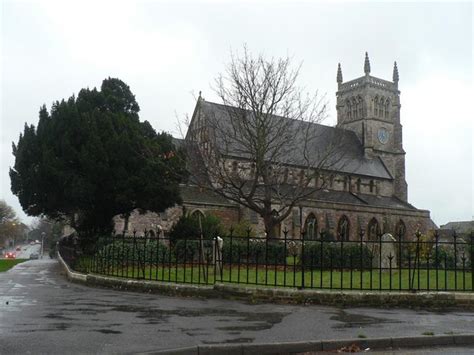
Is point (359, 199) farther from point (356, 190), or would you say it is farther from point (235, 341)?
point (235, 341)

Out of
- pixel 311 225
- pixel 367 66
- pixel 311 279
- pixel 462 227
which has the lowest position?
pixel 311 279

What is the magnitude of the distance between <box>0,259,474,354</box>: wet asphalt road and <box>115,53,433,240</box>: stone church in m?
17.2

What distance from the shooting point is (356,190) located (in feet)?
169

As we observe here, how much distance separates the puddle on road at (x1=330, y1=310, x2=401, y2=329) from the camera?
29.6ft

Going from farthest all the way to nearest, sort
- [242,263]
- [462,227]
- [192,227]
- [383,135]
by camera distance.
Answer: [462,227] → [383,135] → [192,227] → [242,263]

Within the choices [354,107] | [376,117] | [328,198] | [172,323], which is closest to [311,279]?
[172,323]

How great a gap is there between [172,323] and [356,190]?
146ft

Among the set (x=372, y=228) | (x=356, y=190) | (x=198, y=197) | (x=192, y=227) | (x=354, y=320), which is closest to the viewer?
(x=354, y=320)

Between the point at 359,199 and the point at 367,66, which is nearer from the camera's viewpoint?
the point at 359,199

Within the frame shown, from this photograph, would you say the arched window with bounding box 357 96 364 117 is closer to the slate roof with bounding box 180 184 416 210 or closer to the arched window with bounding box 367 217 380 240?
the slate roof with bounding box 180 184 416 210

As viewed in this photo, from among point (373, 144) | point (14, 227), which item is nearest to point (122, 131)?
point (373, 144)

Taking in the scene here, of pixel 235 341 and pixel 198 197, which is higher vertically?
pixel 198 197

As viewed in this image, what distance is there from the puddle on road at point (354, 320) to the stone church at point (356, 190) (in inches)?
737

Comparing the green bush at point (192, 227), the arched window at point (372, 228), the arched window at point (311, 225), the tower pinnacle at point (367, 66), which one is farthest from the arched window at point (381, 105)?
the green bush at point (192, 227)
